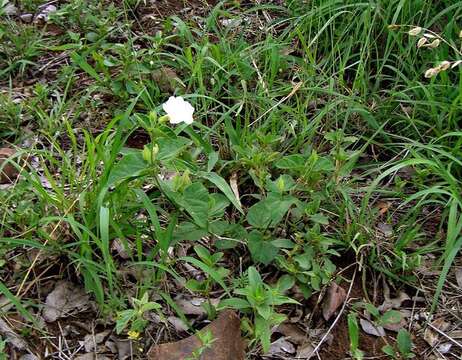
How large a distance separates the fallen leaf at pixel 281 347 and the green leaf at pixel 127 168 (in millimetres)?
615

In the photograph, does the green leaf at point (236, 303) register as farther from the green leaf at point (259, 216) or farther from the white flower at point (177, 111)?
the white flower at point (177, 111)

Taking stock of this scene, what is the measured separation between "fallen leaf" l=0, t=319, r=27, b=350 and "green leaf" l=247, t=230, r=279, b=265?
686 mm

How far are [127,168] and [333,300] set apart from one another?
71cm

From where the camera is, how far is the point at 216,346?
1.69 metres

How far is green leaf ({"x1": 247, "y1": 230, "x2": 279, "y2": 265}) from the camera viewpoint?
1.89m

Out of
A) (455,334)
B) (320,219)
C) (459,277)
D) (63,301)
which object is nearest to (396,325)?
(455,334)

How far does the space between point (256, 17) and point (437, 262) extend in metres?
1.45

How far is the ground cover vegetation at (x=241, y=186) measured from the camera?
5.88 feet

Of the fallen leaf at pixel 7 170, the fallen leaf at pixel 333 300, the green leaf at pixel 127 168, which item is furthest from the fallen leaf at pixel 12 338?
the fallen leaf at pixel 333 300

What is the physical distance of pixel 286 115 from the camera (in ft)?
7.86

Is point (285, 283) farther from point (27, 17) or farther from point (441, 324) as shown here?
point (27, 17)

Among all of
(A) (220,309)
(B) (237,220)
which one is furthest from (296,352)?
(B) (237,220)

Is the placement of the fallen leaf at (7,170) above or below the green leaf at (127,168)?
below

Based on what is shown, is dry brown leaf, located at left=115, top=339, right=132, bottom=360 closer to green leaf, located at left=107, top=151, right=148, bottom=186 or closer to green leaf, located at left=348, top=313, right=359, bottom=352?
green leaf, located at left=107, top=151, right=148, bottom=186
